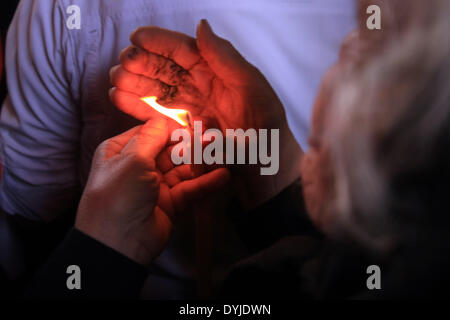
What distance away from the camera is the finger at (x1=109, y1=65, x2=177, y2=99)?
22.1 inches

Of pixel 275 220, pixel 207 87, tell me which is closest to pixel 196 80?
pixel 207 87

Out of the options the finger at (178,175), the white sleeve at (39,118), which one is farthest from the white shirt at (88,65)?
the finger at (178,175)

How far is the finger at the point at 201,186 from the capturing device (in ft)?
1.86

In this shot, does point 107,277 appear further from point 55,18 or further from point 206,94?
point 55,18

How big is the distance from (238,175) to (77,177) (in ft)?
1.01

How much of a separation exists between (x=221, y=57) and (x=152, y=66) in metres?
0.11

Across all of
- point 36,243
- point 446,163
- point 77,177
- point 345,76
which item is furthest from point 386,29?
point 36,243

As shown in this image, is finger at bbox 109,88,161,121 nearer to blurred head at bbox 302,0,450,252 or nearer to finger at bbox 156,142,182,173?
finger at bbox 156,142,182,173

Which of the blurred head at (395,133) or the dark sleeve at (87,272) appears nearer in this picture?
the blurred head at (395,133)

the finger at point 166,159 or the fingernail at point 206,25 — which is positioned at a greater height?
the fingernail at point 206,25

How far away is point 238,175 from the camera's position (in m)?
0.58

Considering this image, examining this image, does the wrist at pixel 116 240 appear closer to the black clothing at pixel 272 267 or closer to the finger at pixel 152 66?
the black clothing at pixel 272 267

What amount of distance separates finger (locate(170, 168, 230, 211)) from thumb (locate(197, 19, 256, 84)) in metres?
0.15

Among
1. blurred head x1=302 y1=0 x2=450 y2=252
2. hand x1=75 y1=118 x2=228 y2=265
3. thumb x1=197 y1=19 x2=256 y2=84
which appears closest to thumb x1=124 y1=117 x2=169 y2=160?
hand x1=75 y1=118 x2=228 y2=265
